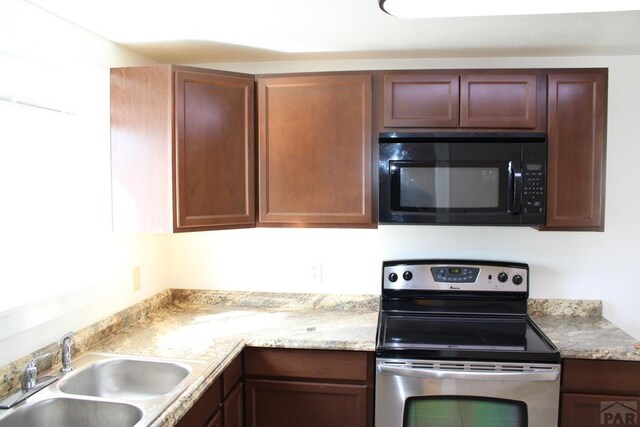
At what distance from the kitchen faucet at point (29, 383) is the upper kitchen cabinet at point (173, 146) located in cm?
70

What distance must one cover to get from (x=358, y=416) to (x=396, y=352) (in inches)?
13.9

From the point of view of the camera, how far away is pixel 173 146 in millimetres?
1991

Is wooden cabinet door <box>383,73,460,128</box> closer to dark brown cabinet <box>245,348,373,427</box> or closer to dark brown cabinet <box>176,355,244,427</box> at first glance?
dark brown cabinet <box>245,348,373,427</box>

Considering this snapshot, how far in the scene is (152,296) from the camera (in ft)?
8.06

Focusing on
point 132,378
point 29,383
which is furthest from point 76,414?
point 132,378

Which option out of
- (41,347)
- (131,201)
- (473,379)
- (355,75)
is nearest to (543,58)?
(355,75)

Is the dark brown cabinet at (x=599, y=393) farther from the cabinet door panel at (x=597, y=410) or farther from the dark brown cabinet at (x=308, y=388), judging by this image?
the dark brown cabinet at (x=308, y=388)

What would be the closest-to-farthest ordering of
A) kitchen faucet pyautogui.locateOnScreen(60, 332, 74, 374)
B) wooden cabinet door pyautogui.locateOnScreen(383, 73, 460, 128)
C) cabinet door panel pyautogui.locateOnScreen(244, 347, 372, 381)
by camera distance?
kitchen faucet pyautogui.locateOnScreen(60, 332, 74, 374)
cabinet door panel pyautogui.locateOnScreen(244, 347, 372, 381)
wooden cabinet door pyautogui.locateOnScreen(383, 73, 460, 128)

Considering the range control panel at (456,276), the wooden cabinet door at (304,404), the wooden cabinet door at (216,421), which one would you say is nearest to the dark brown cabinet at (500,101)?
the range control panel at (456,276)

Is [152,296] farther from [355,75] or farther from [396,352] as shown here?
[355,75]

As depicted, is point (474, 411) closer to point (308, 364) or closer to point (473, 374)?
point (473, 374)

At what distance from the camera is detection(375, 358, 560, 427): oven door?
1.87m

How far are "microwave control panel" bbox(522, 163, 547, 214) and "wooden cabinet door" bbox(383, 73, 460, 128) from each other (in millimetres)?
374

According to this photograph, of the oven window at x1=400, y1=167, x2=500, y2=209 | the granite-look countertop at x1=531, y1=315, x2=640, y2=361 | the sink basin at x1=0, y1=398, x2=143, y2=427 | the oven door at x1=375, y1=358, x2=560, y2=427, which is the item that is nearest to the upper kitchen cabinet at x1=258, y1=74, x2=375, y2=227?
the oven window at x1=400, y1=167, x2=500, y2=209
